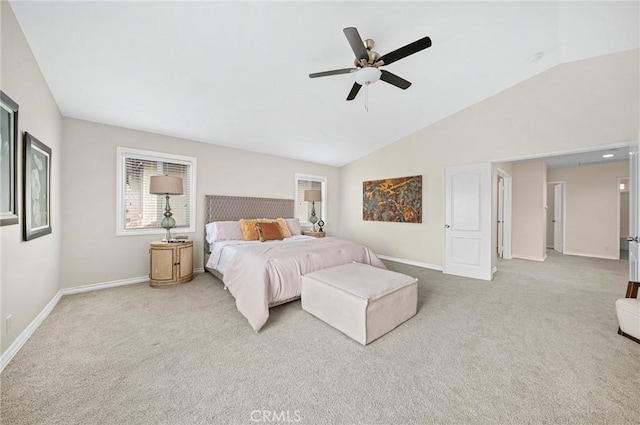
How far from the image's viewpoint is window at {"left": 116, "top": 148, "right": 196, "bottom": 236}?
3623 millimetres

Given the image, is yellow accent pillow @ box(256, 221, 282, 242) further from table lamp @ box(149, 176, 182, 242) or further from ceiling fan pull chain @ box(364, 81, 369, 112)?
ceiling fan pull chain @ box(364, 81, 369, 112)

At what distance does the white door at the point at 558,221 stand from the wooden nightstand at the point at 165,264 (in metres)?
9.28

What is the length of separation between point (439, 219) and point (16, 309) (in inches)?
223

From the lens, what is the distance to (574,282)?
3.82 metres

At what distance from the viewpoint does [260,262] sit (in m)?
2.65

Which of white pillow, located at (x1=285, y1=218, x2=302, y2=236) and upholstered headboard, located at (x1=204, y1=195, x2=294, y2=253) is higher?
upholstered headboard, located at (x1=204, y1=195, x2=294, y2=253)

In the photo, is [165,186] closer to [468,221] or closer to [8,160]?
[8,160]

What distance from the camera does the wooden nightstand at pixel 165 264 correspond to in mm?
3451

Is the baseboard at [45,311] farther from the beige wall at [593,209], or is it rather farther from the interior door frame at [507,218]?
the beige wall at [593,209]

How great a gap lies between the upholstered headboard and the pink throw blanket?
Answer: 1.70 m

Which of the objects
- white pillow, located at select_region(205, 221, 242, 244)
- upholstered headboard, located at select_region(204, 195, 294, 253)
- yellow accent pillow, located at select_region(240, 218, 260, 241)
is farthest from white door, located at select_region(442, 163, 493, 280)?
white pillow, located at select_region(205, 221, 242, 244)

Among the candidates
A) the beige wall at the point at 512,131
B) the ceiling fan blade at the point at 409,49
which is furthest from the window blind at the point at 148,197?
the beige wall at the point at 512,131

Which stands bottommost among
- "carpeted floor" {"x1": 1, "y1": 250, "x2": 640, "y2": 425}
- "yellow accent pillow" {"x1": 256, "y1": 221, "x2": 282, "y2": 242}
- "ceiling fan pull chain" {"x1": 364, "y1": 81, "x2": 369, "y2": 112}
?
"carpeted floor" {"x1": 1, "y1": 250, "x2": 640, "y2": 425}

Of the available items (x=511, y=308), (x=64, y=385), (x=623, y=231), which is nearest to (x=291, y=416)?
(x=64, y=385)
